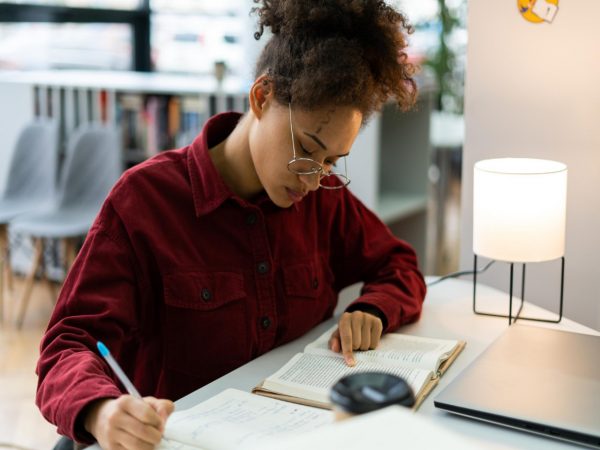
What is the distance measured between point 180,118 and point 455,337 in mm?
2696

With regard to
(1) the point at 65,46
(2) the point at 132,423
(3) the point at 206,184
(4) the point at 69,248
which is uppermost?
(1) the point at 65,46

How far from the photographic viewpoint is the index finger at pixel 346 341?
1.37m

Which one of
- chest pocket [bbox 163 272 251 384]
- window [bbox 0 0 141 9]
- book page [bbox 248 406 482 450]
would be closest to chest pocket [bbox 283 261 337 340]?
chest pocket [bbox 163 272 251 384]

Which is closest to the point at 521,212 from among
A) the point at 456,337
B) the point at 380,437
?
the point at 456,337

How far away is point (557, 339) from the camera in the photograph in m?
1.42

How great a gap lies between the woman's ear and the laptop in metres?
0.55

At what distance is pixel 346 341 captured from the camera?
142 centimetres

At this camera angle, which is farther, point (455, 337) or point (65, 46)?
point (65, 46)

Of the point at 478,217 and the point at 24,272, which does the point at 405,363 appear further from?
the point at 24,272

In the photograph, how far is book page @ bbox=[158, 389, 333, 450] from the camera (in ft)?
3.46

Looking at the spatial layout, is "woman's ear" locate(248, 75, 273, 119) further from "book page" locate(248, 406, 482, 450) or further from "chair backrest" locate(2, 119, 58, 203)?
"chair backrest" locate(2, 119, 58, 203)

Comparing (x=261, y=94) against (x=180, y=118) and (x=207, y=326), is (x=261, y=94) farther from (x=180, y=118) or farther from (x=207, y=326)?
(x=180, y=118)

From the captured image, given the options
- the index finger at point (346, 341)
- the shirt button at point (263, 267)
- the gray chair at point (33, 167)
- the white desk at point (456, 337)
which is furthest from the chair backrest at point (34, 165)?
the index finger at point (346, 341)

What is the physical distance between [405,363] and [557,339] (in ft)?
0.92
